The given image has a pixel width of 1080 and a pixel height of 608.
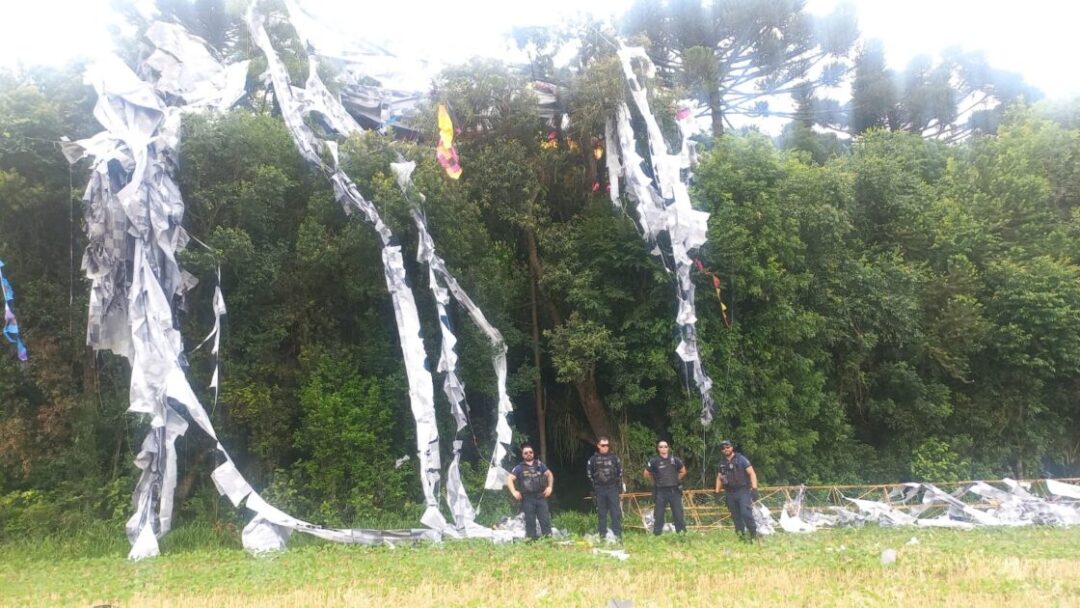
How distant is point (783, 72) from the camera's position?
24359 mm

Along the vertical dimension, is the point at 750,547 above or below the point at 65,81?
below

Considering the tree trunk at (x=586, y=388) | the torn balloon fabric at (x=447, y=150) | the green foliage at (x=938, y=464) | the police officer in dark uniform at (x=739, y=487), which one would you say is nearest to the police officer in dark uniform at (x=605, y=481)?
the police officer in dark uniform at (x=739, y=487)

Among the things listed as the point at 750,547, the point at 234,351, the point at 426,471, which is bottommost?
the point at 750,547

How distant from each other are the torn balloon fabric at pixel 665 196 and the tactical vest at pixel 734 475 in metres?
3.18

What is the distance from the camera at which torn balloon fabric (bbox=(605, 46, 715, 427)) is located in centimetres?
1292

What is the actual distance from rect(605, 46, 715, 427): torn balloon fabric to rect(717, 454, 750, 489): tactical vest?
3181mm

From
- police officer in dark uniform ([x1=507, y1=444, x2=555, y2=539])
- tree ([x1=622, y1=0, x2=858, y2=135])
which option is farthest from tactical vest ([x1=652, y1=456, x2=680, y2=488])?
tree ([x1=622, y1=0, x2=858, y2=135])

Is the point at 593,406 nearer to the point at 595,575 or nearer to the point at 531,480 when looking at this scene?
the point at 531,480

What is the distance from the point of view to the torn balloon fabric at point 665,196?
42.4ft

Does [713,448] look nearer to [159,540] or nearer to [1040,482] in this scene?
[1040,482]

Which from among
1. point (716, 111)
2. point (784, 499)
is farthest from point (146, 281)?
point (716, 111)

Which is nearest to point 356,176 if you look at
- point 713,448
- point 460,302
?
point 460,302

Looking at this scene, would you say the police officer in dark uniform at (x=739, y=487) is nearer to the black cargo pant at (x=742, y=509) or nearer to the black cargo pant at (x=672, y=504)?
the black cargo pant at (x=742, y=509)

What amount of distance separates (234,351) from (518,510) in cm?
598
